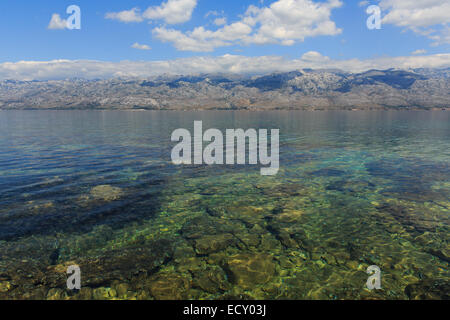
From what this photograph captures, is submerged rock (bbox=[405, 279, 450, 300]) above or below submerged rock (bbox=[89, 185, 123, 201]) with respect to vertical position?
below

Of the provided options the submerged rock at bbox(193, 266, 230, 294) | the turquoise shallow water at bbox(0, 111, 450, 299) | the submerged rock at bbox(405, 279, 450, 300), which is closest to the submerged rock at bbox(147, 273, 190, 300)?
the turquoise shallow water at bbox(0, 111, 450, 299)

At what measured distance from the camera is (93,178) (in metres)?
28.6

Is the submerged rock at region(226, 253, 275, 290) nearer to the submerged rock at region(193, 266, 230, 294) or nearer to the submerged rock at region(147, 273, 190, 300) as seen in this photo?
the submerged rock at region(193, 266, 230, 294)

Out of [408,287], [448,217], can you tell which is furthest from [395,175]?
[408,287]

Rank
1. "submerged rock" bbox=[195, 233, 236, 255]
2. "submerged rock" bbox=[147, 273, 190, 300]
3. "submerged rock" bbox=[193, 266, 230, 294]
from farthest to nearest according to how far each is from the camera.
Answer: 1. "submerged rock" bbox=[195, 233, 236, 255]
2. "submerged rock" bbox=[193, 266, 230, 294]
3. "submerged rock" bbox=[147, 273, 190, 300]

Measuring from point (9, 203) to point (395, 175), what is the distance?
3947 cm

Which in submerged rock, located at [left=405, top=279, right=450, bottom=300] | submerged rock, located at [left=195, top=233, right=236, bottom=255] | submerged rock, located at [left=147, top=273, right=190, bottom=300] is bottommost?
submerged rock, located at [left=405, top=279, right=450, bottom=300]

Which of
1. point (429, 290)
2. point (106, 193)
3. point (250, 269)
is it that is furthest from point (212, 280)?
point (106, 193)

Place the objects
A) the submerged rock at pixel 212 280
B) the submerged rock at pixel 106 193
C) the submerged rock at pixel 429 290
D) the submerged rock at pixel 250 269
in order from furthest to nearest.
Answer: the submerged rock at pixel 106 193 → the submerged rock at pixel 250 269 → the submerged rock at pixel 212 280 → the submerged rock at pixel 429 290

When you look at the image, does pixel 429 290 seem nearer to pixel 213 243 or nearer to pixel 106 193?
pixel 213 243

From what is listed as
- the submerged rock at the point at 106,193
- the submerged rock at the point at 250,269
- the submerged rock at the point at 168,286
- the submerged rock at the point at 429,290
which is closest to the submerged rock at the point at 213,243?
the submerged rock at the point at 250,269

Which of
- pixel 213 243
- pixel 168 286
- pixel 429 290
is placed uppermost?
pixel 213 243

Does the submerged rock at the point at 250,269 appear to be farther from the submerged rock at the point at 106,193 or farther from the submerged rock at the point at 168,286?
the submerged rock at the point at 106,193
